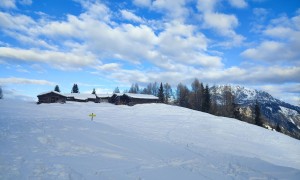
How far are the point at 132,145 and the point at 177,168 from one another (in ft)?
20.0

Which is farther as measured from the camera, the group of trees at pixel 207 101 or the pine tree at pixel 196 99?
the pine tree at pixel 196 99

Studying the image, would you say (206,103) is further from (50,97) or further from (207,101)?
(50,97)

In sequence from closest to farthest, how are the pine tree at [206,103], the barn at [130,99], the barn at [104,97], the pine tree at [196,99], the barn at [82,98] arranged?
the barn at [130,99]
the pine tree at [206,103]
the barn at [82,98]
the barn at [104,97]
the pine tree at [196,99]

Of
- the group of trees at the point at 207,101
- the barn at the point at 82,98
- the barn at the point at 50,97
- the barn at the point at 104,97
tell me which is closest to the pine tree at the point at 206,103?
the group of trees at the point at 207,101

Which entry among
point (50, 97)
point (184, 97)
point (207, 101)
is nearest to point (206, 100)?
point (207, 101)

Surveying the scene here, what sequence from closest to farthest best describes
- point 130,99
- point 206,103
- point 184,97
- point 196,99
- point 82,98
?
point 130,99, point 206,103, point 82,98, point 196,99, point 184,97

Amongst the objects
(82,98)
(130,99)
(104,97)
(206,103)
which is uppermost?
(104,97)

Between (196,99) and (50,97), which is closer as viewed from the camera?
(50,97)

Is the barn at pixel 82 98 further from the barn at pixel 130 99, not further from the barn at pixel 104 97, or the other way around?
the barn at pixel 130 99

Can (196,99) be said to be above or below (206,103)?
above

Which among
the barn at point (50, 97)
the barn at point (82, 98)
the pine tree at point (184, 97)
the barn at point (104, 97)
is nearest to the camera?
the barn at point (50, 97)

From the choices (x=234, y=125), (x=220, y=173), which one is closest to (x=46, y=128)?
(x=220, y=173)

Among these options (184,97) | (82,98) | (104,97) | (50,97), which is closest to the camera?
(50,97)

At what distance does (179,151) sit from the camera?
74.7 feet
